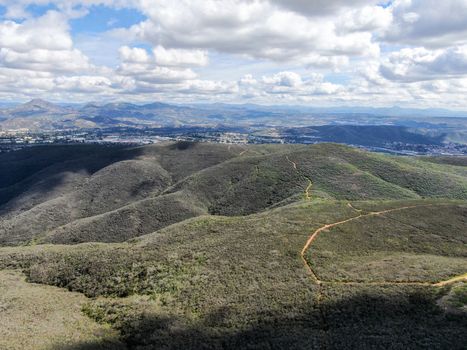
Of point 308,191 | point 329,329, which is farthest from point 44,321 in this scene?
point 308,191

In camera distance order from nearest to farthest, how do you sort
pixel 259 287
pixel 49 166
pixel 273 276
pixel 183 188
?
pixel 259 287 → pixel 273 276 → pixel 183 188 → pixel 49 166

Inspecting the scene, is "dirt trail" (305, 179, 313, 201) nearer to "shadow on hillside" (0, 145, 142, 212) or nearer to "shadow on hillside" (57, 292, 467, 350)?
"shadow on hillside" (57, 292, 467, 350)

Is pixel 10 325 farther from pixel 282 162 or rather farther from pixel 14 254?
pixel 282 162

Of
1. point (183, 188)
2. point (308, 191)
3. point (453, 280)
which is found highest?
point (453, 280)

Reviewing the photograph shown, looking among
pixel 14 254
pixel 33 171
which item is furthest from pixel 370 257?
pixel 33 171

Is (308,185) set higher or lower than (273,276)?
lower

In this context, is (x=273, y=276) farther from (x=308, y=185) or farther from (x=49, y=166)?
(x=49, y=166)

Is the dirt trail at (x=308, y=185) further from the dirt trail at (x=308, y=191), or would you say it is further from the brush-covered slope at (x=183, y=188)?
the brush-covered slope at (x=183, y=188)
